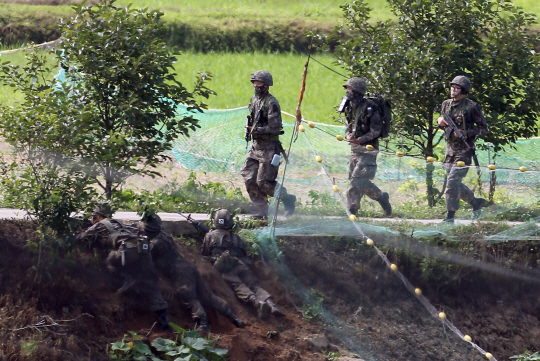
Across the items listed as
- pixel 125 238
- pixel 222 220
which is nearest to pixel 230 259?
pixel 222 220

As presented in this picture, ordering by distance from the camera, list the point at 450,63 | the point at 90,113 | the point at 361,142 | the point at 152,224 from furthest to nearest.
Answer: the point at 450,63 → the point at 361,142 → the point at 152,224 → the point at 90,113

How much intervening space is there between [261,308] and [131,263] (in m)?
1.45

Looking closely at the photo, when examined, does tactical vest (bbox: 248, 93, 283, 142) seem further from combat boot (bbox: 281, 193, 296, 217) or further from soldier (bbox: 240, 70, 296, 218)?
combat boot (bbox: 281, 193, 296, 217)

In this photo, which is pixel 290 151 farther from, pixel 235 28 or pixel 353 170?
pixel 235 28

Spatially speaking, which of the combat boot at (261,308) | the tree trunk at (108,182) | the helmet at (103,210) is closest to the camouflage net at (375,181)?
the combat boot at (261,308)

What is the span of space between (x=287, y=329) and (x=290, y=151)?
77.8 inches

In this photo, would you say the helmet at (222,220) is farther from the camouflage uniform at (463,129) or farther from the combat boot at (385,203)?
the camouflage uniform at (463,129)

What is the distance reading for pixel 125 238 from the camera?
7.75 metres

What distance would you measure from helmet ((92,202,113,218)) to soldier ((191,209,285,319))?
128 centimetres

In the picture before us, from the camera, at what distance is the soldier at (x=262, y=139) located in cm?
943

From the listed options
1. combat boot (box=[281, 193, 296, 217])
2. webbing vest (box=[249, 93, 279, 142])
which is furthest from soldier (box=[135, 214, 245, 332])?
webbing vest (box=[249, 93, 279, 142])

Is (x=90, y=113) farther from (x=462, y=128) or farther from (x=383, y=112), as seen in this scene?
(x=462, y=128)

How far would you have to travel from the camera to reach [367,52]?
1107 centimetres

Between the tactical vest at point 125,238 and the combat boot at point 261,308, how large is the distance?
1.32 meters
